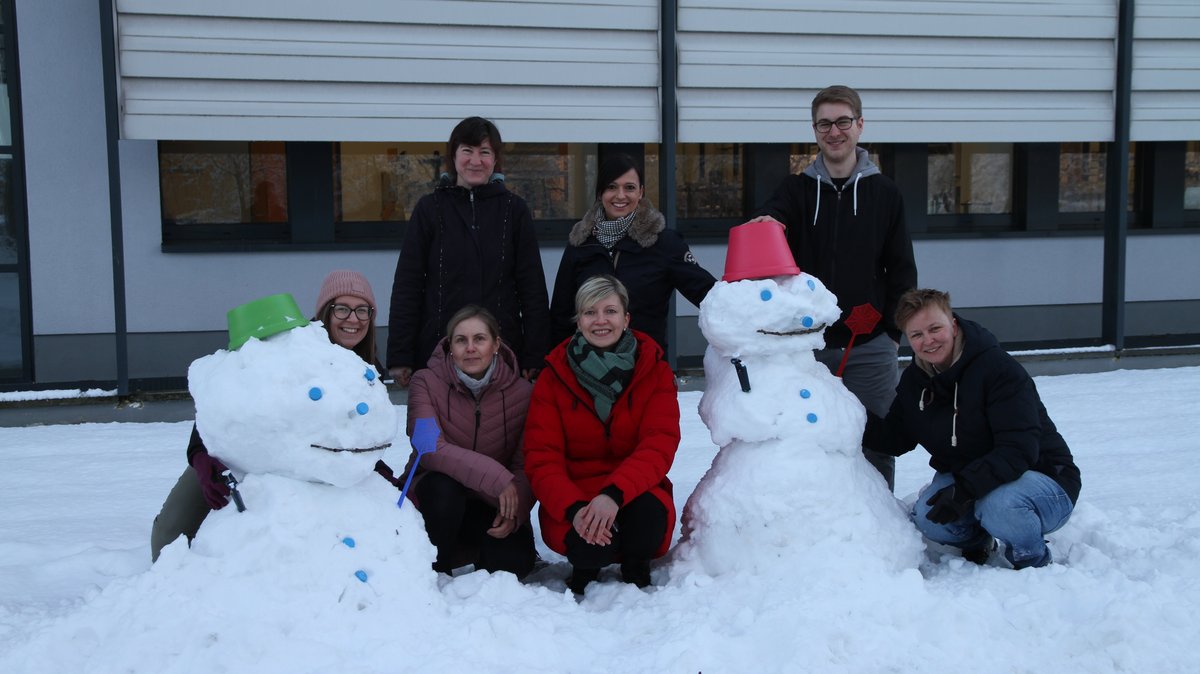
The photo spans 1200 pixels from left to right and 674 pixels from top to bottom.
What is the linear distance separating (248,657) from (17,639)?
2.70ft

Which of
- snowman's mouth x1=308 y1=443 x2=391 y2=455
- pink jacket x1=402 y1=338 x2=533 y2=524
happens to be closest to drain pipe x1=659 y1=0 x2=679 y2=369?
pink jacket x1=402 y1=338 x2=533 y2=524

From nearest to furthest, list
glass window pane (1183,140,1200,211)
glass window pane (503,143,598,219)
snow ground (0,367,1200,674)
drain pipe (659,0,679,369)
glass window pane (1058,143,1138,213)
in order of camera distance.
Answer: snow ground (0,367,1200,674) → drain pipe (659,0,679,369) → glass window pane (503,143,598,219) → glass window pane (1058,143,1138,213) → glass window pane (1183,140,1200,211)

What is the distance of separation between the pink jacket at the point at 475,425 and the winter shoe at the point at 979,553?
5.01 ft

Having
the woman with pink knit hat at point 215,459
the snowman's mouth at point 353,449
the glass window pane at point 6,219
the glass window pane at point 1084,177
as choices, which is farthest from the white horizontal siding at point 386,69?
the glass window pane at point 1084,177

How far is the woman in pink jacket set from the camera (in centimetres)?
333

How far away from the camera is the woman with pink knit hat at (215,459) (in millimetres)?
2932

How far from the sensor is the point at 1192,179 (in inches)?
339

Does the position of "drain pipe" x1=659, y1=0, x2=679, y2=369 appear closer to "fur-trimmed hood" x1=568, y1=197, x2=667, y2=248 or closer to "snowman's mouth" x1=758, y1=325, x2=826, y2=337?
"fur-trimmed hood" x1=568, y1=197, x2=667, y2=248

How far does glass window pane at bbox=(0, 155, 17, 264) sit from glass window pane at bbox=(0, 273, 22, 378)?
0.13 metres

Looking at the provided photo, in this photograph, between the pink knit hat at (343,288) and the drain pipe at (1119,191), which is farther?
the drain pipe at (1119,191)

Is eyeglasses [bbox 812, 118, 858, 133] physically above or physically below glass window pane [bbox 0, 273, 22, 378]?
above

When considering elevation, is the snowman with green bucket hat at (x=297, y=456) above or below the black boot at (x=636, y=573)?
above

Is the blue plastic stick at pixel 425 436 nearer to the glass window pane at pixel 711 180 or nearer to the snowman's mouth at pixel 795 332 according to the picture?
the snowman's mouth at pixel 795 332

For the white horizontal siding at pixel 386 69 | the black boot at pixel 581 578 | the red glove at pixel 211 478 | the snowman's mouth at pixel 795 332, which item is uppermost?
the white horizontal siding at pixel 386 69
